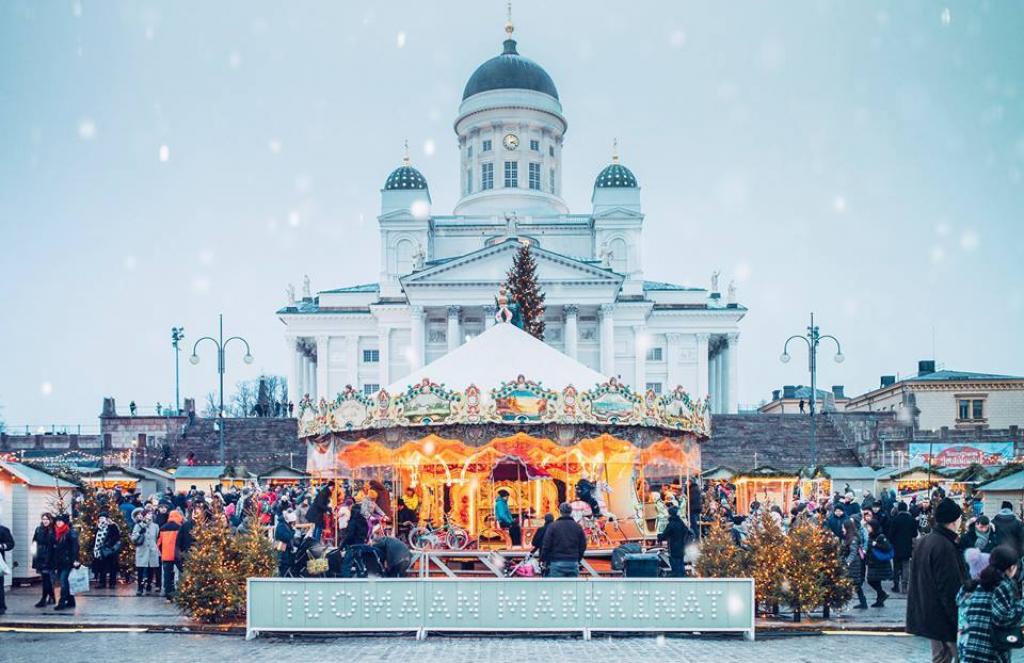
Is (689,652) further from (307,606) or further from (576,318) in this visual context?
(576,318)

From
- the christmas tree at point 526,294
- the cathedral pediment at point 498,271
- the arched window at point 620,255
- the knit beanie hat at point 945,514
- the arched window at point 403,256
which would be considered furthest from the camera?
the arched window at point 403,256

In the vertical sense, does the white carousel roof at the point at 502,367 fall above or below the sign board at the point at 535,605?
above

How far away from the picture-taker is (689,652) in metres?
13.4

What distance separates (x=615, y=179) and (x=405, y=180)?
15444 millimetres

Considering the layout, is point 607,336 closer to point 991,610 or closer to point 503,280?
point 503,280

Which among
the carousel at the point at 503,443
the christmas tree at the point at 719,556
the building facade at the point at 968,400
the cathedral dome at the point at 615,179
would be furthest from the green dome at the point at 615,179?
the christmas tree at the point at 719,556

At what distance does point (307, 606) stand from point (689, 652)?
15.9 ft

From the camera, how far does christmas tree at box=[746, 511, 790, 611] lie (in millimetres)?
16203

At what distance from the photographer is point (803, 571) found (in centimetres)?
1617

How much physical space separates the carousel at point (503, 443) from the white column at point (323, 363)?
5706 centimetres

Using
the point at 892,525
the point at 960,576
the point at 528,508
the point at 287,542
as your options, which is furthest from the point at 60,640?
the point at 892,525

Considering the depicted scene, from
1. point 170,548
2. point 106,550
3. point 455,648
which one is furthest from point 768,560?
point 106,550

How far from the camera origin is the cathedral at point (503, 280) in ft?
248

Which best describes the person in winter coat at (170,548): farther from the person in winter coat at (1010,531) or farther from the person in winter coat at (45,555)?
the person in winter coat at (1010,531)
